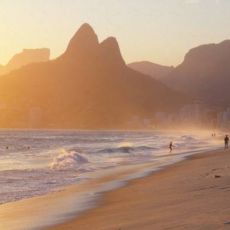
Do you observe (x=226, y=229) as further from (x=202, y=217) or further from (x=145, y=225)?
(x=145, y=225)

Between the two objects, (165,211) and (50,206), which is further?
(50,206)

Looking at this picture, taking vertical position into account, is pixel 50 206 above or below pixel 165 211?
below

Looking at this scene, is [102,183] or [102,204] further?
[102,183]

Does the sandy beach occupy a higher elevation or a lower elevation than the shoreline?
higher

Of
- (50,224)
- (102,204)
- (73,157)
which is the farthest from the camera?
(73,157)

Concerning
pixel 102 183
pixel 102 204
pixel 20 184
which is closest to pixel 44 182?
pixel 20 184

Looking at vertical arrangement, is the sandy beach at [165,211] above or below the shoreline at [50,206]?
above

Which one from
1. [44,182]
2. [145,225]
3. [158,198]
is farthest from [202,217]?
A: [44,182]

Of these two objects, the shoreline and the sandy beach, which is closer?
the sandy beach

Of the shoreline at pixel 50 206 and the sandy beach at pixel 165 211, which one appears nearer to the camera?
the sandy beach at pixel 165 211

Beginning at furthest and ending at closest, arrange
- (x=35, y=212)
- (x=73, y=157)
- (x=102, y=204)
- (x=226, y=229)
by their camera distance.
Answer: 1. (x=73, y=157)
2. (x=102, y=204)
3. (x=35, y=212)
4. (x=226, y=229)

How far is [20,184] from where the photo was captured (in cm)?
2759

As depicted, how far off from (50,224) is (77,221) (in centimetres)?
80

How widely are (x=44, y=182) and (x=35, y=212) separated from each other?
11.7m
